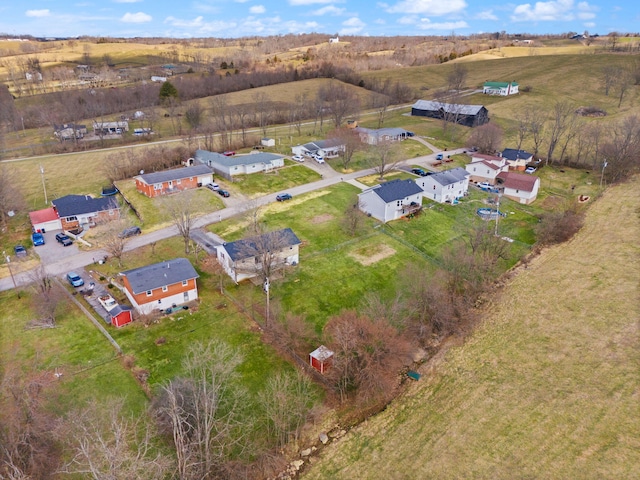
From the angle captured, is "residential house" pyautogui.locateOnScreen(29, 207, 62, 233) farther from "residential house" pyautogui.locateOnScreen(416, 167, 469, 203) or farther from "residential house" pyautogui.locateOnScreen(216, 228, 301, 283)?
"residential house" pyautogui.locateOnScreen(416, 167, 469, 203)

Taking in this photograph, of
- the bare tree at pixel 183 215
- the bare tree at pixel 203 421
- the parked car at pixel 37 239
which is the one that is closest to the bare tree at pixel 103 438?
the bare tree at pixel 203 421

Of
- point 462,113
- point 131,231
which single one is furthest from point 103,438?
point 462,113

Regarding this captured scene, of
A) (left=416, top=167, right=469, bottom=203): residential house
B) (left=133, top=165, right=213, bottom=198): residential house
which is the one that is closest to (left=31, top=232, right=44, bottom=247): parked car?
(left=133, top=165, right=213, bottom=198): residential house

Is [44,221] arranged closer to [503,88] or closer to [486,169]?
[486,169]

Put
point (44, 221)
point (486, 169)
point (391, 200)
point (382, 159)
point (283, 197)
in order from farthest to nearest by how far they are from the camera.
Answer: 1. point (486, 169)
2. point (382, 159)
3. point (283, 197)
4. point (391, 200)
5. point (44, 221)

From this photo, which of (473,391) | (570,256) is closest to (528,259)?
(570,256)

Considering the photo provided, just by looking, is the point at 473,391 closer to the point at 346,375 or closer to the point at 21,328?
the point at 346,375
